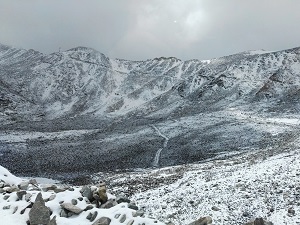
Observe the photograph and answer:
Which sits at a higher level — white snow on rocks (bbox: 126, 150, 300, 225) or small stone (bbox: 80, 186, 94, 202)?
small stone (bbox: 80, 186, 94, 202)

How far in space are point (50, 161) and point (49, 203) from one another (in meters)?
44.6

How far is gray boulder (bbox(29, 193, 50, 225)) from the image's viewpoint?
1345 cm

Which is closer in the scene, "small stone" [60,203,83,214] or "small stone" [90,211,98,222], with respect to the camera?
"small stone" [90,211,98,222]

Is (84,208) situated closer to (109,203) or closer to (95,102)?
(109,203)

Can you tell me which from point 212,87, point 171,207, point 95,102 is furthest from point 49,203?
point 95,102

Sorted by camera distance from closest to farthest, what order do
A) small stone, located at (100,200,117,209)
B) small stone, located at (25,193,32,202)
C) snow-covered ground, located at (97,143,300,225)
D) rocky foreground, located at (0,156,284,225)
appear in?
rocky foreground, located at (0,156,284,225)
small stone, located at (100,200,117,209)
small stone, located at (25,193,32,202)
snow-covered ground, located at (97,143,300,225)

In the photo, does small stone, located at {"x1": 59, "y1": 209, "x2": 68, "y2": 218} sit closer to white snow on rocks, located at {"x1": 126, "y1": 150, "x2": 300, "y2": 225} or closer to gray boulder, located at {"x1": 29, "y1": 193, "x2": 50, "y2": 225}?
gray boulder, located at {"x1": 29, "y1": 193, "x2": 50, "y2": 225}

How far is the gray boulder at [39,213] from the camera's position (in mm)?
13445

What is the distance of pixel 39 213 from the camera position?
13.6 meters

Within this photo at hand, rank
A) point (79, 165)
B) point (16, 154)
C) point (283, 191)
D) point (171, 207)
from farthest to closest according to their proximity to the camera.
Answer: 1. point (16, 154)
2. point (79, 165)
3. point (171, 207)
4. point (283, 191)

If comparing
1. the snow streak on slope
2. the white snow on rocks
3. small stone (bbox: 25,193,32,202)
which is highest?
the snow streak on slope

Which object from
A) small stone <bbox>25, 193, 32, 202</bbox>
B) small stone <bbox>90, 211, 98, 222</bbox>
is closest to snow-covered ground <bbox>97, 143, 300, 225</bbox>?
small stone <bbox>90, 211, 98, 222</bbox>

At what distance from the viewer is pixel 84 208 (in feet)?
46.2

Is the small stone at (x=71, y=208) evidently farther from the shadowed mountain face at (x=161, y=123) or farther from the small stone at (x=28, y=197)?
the shadowed mountain face at (x=161, y=123)
